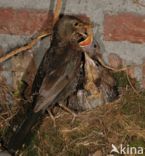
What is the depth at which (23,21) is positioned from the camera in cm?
305

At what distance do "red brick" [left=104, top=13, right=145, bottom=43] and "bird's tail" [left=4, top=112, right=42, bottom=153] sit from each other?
43cm

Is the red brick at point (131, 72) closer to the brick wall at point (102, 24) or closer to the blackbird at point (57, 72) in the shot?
the brick wall at point (102, 24)

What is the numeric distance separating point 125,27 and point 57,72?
0.32 metres

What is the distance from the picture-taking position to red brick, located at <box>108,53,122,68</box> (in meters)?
3.08

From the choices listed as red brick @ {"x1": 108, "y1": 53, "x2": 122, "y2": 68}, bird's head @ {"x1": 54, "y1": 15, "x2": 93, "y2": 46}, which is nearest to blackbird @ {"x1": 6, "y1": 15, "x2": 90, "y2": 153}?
bird's head @ {"x1": 54, "y1": 15, "x2": 93, "y2": 46}

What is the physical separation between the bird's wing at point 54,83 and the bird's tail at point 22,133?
27 mm

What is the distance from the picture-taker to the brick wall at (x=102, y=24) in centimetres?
304

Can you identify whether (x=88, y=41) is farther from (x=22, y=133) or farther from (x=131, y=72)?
(x=22, y=133)

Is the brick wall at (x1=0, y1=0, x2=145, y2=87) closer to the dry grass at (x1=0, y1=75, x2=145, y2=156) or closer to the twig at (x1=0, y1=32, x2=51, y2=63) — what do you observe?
the twig at (x1=0, y1=32, x2=51, y2=63)

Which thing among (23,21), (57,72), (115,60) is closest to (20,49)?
(23,21)

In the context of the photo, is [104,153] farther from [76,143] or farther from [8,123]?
[8,123]

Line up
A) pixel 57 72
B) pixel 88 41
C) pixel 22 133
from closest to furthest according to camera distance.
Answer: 1. pixel 22 133
2. pixel 57 72
3. pixel 88 41

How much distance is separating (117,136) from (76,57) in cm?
33

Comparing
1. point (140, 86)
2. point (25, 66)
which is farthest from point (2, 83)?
point (140, 86)
